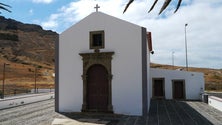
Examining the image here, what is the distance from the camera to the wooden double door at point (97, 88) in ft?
45.9

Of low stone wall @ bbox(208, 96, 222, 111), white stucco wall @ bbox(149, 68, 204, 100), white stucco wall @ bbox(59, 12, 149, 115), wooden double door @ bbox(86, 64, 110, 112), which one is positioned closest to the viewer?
white stucco wall @ bbox(59, 12, 149, 115)

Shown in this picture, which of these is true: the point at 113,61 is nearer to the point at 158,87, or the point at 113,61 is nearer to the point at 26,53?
the point at 158,87

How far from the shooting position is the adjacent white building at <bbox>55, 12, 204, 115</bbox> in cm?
1324

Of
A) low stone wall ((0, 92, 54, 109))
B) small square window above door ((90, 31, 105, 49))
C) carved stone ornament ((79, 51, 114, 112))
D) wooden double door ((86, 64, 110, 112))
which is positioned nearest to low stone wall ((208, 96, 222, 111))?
carved stone ornament ((79, 51, 114, 112))

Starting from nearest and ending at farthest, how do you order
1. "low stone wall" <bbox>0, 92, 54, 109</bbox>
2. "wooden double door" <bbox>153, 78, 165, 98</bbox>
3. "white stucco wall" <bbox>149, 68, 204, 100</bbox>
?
"low stone wall" <bbox>0, 92, 54, 109</bbox>, "white stucco wall" <bbox>149, 68, 204, 100</bbox>, "wooden double door" <bbox>153, 78, 165, 98</bbox>

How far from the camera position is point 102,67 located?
14234 mm

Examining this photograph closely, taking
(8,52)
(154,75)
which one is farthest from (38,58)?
(154,75)

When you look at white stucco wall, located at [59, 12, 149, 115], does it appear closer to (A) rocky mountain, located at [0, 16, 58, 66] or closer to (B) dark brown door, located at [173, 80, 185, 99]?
(B) dark brown door, located at [173, 80, 185, 99]

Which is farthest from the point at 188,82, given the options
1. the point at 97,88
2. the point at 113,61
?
the point at 97,88

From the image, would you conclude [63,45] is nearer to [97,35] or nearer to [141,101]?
[97,35]

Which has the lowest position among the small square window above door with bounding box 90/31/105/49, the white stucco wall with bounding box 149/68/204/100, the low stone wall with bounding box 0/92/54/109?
the low stone wall with bounding box 0/92/54/109

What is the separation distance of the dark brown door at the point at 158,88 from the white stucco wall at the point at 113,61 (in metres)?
9.72

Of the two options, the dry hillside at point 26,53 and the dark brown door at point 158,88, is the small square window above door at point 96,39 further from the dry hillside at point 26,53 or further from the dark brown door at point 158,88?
the dry hillside at point 26,53

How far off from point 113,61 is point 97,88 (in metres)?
2.00
